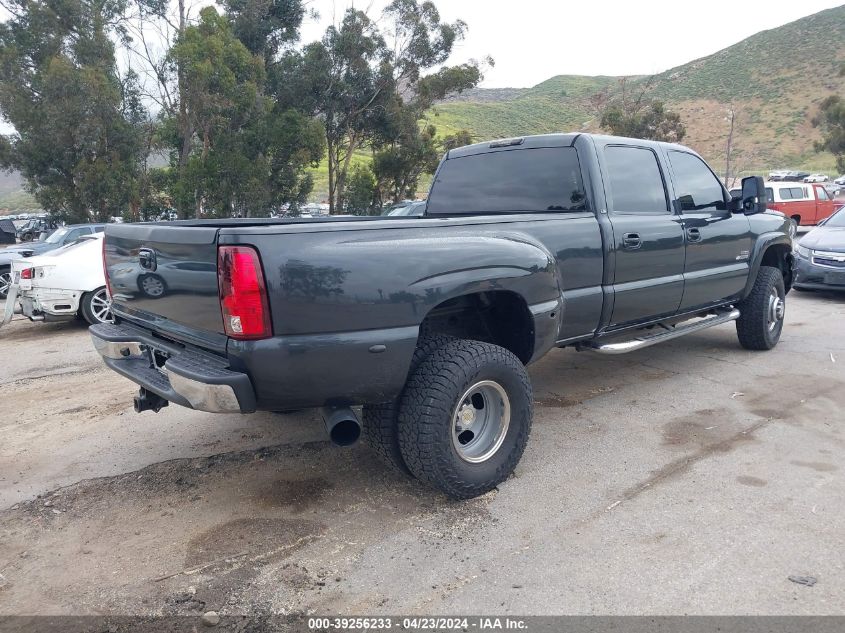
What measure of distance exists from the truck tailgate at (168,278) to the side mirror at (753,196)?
4.51 metres

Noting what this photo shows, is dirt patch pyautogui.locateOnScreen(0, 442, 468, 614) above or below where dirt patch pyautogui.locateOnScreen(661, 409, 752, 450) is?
above

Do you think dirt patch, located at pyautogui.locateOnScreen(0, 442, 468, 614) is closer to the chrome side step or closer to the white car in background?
the chrome side step

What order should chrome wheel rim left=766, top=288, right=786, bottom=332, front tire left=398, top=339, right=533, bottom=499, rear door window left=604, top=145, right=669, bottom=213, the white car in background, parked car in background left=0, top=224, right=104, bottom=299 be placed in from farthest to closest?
1. parked car in background left=0, top=224, right=104, bottom=299
2. the white car in background
3. chrome wheel rim left=766, top=288, right=786, bottom=332
4. rear door window left=604, top=145, right=669, bottom=213
5. front tire left=398, top=339, right=533, bottom=499

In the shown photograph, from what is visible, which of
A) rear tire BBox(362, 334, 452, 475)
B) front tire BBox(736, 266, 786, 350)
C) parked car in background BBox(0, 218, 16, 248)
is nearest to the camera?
rear tire BBox(362, 334, 452, 475)

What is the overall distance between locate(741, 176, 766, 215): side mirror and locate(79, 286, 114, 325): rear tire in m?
7.45

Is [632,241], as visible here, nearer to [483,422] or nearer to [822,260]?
[483,422]

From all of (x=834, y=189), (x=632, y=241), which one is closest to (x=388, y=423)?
(x=632, y=241)

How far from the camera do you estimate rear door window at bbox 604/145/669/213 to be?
455cm

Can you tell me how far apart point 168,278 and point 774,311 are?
5.68 metres

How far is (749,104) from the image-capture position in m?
61.6

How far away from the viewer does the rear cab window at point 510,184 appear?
4445mm

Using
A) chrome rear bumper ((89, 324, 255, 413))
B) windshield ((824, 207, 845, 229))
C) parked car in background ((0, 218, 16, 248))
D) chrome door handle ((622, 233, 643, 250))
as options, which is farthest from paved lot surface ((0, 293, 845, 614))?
parked car in background ((0, 218, 16, 248))

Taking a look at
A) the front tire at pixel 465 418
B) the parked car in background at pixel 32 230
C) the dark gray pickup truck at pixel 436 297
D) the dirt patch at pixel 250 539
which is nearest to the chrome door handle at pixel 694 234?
the dark gray pickup truck at pixel 436 297

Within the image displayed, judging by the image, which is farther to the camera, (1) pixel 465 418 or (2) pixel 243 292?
(1) pixel 465 418
